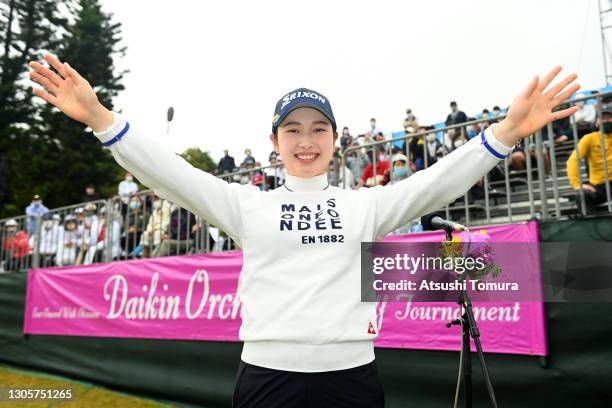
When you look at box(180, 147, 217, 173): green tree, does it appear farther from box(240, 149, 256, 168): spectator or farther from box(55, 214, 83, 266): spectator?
box(55, 214, 83, 266): spectator

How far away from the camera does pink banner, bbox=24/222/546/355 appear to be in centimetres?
458

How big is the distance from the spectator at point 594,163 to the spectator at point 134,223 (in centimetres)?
565

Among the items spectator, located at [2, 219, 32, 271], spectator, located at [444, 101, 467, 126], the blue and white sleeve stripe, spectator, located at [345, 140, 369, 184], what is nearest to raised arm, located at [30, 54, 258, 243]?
the blue and white sleeve stripe

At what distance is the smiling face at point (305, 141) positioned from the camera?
2348 millimetres

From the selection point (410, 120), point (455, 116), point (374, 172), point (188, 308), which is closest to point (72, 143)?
point (410, 120)

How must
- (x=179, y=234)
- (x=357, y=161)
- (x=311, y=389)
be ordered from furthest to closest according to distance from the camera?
1. (x=179, y=234)
2. (x=357, y=161)
3. (x=311, y=389)

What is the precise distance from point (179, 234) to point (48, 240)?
3.36 metres

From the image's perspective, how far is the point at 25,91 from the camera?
95.3 feet

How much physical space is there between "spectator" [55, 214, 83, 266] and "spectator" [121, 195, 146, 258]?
1249 mm

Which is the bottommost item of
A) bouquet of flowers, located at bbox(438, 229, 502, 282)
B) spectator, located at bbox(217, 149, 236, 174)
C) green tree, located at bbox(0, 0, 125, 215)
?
bouquet of flowers, located at bbox(438, 229, 502, 282)

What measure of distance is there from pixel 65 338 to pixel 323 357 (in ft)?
25.4

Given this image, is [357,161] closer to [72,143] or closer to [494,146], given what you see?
[494,146]

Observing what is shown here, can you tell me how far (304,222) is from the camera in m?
2.20

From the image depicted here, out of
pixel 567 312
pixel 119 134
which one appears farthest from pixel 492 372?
pixel 119 134
